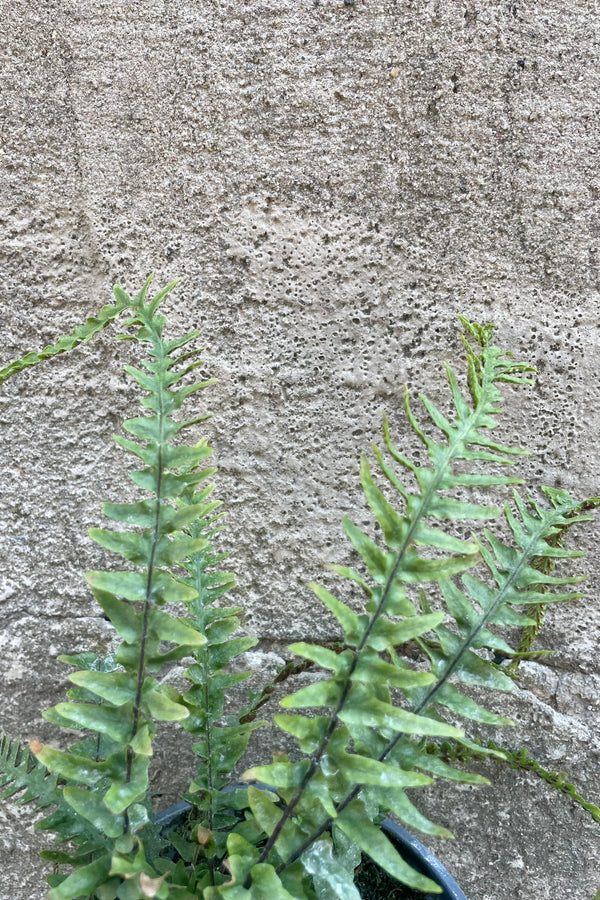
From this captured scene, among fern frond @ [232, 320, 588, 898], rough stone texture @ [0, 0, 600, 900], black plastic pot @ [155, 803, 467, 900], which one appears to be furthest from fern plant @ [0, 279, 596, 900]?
rough stone texture @ [0, 0, 600, 900]

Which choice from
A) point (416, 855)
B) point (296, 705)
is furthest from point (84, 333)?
point (416, 855)

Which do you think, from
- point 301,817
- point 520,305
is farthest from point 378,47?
point 301,817

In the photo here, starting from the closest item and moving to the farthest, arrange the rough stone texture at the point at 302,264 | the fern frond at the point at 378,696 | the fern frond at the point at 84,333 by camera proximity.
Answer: the fern frond at the point at 378,696 → the fern frond at the point at 84,333 → the rough stone texture at the point at 302,264

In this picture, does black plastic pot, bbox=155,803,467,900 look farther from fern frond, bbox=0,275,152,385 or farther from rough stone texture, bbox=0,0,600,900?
fern frond, bbox=0,275,152,385

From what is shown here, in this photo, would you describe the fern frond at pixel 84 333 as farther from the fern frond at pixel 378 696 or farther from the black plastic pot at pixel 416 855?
the black plastic pot at pixel 416 855

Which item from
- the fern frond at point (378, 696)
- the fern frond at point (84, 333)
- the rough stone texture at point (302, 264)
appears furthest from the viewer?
the rough stone texture at point (302, 264)

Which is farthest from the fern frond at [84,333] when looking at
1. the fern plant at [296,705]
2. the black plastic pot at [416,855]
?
the black plastic pot at [416,855]

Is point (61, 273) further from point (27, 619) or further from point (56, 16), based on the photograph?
point (27, 619)
